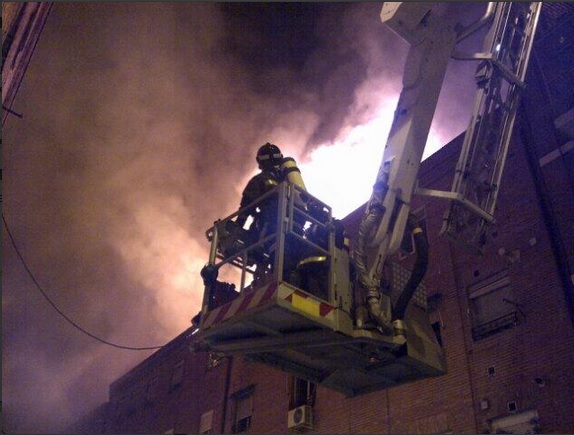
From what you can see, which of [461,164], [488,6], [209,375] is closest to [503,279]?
[461,164]

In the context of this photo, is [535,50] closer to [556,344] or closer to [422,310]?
[556,344]

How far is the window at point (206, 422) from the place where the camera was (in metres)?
18.4

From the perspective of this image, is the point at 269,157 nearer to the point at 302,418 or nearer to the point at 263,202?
the point at 263,202

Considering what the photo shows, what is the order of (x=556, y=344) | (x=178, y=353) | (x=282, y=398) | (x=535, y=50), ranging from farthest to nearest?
(x=178, y=353) < (x=282, y=398) < (x=535, y=50) < (x=556, y=344)

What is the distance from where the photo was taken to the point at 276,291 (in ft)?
16.4

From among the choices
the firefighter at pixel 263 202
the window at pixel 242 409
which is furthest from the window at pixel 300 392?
the firefighter at pixel 263 202

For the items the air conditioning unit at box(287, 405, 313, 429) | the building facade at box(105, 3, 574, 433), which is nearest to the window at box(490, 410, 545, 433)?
the building facade at box(105, 3, 574, 433)

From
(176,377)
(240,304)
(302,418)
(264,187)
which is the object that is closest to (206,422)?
(176,377)

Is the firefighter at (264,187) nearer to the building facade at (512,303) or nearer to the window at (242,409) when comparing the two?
the building facade at (512,303)

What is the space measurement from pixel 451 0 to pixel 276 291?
4.61 metres

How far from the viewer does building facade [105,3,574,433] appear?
9500mm

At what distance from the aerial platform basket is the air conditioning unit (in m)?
8.06

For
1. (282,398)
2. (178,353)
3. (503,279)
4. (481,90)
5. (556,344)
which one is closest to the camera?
(481,90)

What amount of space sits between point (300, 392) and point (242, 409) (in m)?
3.17
